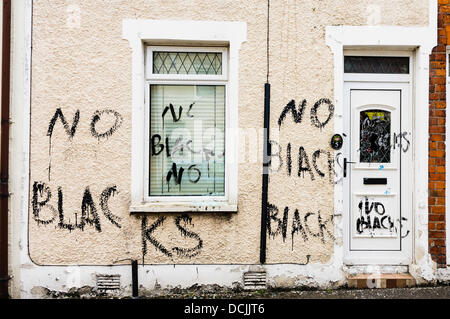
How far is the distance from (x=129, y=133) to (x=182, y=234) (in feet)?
4.58

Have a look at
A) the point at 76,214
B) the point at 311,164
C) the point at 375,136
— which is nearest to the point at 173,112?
the point at 76,214

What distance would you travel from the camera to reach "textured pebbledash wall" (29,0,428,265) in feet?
15.2

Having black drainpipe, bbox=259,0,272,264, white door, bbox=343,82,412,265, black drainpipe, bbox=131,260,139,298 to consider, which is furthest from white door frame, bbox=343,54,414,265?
black drainpipe, bbox=131,260,139,298

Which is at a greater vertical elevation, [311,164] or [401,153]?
[401,153]

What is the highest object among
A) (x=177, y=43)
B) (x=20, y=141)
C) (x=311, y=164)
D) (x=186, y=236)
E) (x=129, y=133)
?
(x=177, y=43)

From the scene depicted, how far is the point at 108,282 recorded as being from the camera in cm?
464

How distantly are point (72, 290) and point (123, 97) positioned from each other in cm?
241

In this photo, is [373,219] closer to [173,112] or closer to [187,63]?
[173,112]

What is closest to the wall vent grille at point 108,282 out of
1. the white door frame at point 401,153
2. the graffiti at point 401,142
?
the white door frame at point 401,153

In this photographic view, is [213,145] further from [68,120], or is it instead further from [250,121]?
[68,120]

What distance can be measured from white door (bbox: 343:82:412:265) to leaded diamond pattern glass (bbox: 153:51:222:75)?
172 centimetres

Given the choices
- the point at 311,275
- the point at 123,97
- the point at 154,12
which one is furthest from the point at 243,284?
the point at 154,12

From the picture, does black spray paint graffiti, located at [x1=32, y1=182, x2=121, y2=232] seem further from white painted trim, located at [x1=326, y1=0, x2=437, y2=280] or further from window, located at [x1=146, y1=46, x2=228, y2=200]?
white painted trim, located at [x1=326, y1=0, x2=437, y2=280]

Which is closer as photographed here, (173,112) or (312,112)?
(312,112)
